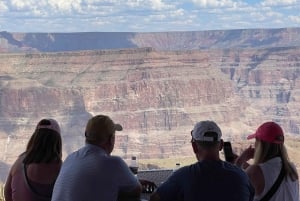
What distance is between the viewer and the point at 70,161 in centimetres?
199

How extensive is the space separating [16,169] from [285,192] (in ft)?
3.00

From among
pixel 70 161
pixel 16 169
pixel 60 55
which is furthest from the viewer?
pixel 60 55

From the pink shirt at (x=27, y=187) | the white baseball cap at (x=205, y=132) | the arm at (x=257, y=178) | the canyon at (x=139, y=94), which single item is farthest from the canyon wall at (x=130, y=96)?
the white baseball cap at (x=205, y=132)

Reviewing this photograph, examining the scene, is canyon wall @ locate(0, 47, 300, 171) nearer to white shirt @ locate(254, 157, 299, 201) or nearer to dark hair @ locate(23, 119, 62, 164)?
dark hair @ locate(23, 119, 62, 164)

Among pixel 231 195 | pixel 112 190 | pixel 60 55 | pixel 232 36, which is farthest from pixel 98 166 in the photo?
pixel 232 36

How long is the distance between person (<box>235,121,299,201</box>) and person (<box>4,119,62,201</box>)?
2.14ft

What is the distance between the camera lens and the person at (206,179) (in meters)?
1.85

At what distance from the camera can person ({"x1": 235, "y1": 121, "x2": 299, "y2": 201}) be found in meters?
2.07

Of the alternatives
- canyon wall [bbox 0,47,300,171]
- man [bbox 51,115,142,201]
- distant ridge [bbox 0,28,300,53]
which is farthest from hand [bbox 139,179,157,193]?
distant ridge [bbox 0,28,300,53]

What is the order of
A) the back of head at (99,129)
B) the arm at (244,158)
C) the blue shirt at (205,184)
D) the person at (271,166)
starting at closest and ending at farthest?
the blue shirt at (205,184) < the back of head at (99,129) < the person at (271,166) < the arm at (244,158)

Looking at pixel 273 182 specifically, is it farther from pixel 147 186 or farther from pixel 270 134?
pixel 147 186

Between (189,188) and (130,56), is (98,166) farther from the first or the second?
(130,56)

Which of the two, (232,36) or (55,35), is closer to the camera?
(55,35)

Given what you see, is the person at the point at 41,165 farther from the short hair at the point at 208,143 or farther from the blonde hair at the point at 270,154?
the blonde hair at the point at 270,154
